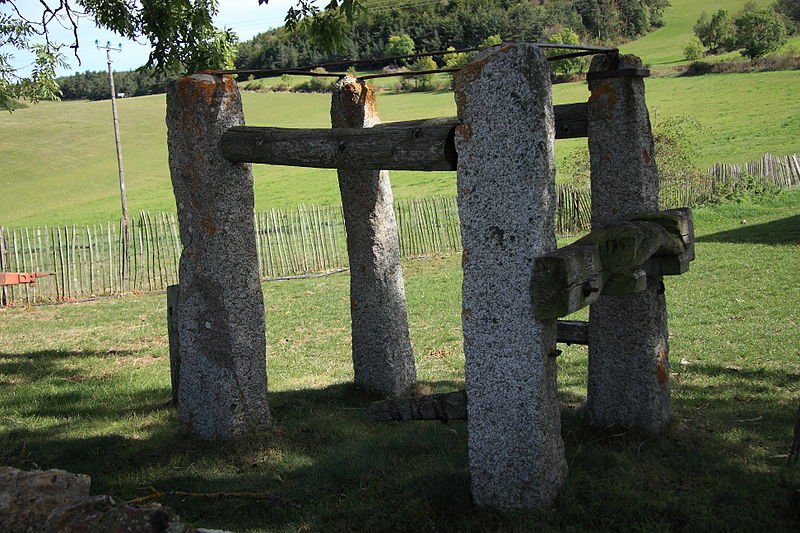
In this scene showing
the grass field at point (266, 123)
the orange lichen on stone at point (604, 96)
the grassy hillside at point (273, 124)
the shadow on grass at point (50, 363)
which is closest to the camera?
the orange lichen on stone at point (604, 96)

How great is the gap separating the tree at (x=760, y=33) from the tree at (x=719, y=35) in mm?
1864

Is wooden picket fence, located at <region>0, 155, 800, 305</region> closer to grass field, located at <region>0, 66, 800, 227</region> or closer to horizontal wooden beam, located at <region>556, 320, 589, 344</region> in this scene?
grass field, located at <region>0, 66, 800, 227</region>

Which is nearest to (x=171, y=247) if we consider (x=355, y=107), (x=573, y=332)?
(x=355, y=107)

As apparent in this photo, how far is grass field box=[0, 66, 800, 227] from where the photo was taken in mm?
29748

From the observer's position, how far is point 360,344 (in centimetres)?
656

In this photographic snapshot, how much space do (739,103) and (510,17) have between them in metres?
14.1

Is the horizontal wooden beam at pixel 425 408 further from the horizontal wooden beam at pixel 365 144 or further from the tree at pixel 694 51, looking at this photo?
the tree at pixel 694 51

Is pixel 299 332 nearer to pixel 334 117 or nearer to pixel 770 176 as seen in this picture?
pixel 334 117

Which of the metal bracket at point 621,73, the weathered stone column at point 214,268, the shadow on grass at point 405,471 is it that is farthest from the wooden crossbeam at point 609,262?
the weathered stone column at point 214,268

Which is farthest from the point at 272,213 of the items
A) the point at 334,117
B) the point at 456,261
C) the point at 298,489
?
the point at 298,489

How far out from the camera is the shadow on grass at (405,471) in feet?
12.4

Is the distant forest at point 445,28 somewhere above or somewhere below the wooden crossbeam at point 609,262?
above

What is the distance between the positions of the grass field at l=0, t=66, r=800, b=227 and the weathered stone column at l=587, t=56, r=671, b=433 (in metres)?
22.0

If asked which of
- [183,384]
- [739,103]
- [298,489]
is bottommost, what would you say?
[298,489]
